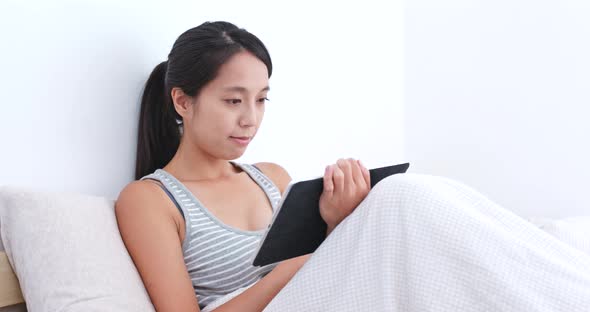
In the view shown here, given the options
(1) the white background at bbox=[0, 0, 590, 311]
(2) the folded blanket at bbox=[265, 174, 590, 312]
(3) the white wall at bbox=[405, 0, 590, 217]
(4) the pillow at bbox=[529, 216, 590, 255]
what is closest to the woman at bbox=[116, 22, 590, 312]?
(2) the folded blanket at bbox=[265, 174, 590, 312]

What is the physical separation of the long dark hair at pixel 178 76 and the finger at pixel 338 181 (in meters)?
0.41

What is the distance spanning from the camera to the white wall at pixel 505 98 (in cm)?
237

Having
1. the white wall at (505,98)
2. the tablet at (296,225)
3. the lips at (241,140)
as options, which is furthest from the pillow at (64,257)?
the white wall at (505,98)

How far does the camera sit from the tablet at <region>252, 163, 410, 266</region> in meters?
1.22

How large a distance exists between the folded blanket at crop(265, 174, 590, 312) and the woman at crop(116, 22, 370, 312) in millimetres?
142

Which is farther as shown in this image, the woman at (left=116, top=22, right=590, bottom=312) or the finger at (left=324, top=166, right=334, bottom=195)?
the finger at (left=324, top=166, right=334, bottom=195)

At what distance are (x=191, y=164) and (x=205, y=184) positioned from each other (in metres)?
0.06

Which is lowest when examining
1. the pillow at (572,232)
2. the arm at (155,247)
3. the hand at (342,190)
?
the pillow at (572,232)

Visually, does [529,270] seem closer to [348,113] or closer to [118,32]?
[118,32]

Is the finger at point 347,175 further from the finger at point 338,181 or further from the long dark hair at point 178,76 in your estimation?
the long dark hair at point 178,76

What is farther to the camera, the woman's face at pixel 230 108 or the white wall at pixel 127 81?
the woman's face at pixel 230 108

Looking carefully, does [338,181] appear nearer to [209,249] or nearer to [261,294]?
[261,294]

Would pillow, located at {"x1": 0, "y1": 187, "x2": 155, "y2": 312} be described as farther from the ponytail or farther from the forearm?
the ponytail

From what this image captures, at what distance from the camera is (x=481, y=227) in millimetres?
1074
